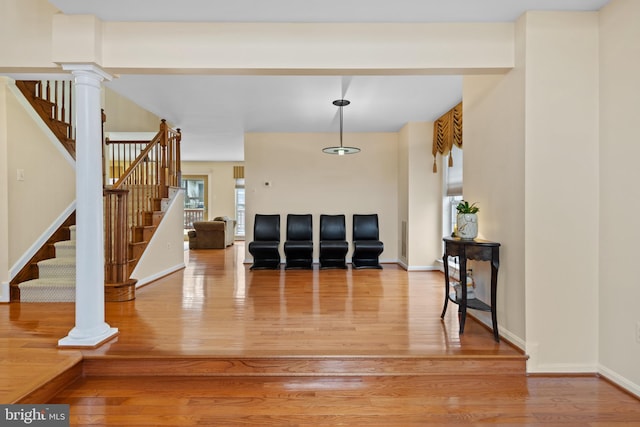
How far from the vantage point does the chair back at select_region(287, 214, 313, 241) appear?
249 inches

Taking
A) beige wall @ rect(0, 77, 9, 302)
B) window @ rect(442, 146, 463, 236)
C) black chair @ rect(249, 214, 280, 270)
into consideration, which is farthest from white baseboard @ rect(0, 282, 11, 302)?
window @ rect(442, 146, 463, 236)

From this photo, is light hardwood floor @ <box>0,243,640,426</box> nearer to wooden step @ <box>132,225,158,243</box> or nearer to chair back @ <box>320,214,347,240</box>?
wooden step @ <box>132,225,158,243</box>

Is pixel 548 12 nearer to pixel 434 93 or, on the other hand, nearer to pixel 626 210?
pixel 626 210

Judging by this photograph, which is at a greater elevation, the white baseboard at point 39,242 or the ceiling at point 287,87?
the ceiling at point 287,87

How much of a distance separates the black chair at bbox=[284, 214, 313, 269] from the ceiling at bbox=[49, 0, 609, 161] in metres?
1.69

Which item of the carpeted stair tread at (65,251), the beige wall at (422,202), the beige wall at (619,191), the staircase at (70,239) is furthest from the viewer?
the beige wall at (422,202)

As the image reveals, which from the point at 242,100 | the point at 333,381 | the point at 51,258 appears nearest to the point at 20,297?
the point at 51,258

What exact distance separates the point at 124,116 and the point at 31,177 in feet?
9.56

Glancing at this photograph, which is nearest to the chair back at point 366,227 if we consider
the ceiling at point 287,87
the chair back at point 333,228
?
the chair back at point 333,228

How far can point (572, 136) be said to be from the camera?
2.47 m

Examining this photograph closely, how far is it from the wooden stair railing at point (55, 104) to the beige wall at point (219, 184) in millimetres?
5953

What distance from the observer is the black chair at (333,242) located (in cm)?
591

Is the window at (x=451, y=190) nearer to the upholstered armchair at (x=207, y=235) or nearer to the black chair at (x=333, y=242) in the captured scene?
the black chair at (x=333, y=242)

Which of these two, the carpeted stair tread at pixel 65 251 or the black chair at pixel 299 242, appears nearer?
the carpeted stair tread at pixel 65 251
